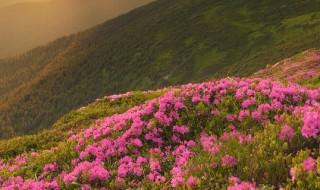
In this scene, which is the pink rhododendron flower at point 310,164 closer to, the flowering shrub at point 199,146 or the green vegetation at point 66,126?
the flowering shrub at point 199,146

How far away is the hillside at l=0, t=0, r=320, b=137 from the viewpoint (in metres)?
102

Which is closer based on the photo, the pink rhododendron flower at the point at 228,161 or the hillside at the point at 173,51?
the pink rhododendron flower at the point at 228,161

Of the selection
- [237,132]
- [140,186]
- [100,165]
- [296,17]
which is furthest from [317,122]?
[296,17]

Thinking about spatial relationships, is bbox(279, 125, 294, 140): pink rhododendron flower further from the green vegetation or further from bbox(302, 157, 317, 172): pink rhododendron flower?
the green vegetation

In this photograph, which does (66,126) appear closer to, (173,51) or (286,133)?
(286,133)

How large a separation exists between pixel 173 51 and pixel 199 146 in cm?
13131

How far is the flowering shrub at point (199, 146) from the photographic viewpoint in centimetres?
820

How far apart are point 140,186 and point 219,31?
4973 inches

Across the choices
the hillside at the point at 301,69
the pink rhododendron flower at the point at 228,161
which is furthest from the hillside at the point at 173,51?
the pink rhododendron flower at the point at 228,161

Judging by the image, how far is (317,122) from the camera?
882cm

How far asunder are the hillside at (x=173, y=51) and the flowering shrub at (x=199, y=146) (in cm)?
6330

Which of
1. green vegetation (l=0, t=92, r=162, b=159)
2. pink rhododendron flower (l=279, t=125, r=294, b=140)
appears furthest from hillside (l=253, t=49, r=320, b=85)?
pink rhododendron flower (l=279, t=125, r=294, b=140)

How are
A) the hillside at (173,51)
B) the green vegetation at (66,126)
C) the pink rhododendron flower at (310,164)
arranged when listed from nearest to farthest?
the pink rhododendron flower at (310,164) < the green vegetation at (66,126) < the hillside at (173,51)

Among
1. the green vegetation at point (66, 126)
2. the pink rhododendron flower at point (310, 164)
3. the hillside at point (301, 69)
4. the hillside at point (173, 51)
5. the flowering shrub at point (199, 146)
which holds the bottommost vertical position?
the hillside at point (173, 51)
